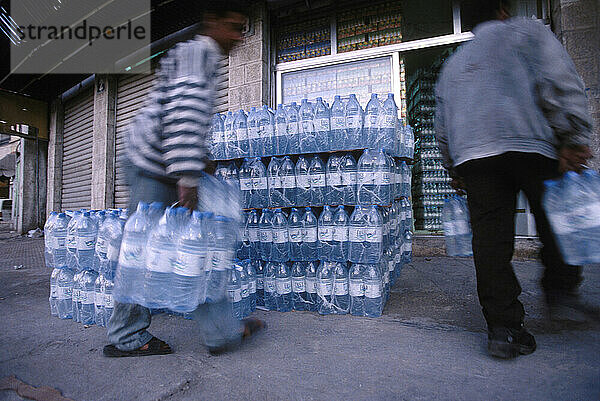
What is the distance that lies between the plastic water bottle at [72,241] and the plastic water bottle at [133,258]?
3.75ft

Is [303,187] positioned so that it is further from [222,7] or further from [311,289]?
[222,7]

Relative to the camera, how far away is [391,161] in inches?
126

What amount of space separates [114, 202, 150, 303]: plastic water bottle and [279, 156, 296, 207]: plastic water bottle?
1.34m

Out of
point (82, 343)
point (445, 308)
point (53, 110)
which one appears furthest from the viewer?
point (53, 110)

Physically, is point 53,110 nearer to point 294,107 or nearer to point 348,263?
point 294,107

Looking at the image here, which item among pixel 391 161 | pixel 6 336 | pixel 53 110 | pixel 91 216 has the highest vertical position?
pixel 53 110

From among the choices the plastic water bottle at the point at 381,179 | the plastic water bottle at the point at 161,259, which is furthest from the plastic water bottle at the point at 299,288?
the plastic water bottle at the point at 161,259

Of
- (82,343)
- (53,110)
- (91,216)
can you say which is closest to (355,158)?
(91,216)

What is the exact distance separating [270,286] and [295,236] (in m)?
0.50

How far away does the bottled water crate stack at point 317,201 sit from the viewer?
294 centimetres

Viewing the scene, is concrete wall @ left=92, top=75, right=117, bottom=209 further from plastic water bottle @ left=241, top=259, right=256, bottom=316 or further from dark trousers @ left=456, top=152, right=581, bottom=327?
dark trousers @ left=456, top=152, right=581, bottom=327

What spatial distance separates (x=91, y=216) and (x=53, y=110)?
36.7 feet

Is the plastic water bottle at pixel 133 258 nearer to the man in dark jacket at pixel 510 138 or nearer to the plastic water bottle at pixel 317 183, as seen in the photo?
the plastic water bottle at pixel 317 183

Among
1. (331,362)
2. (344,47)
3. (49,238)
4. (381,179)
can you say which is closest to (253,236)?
(381,179)
